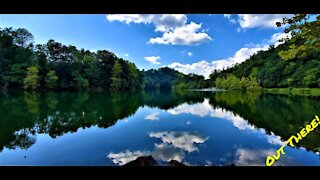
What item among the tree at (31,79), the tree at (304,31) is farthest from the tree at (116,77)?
the tree at (304,31)

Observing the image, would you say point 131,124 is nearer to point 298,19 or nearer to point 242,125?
point 242,125

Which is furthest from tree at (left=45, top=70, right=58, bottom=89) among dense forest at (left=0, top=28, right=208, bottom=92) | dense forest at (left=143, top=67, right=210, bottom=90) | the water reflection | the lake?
dense forest at (left=143, top=67, right=210, bottom=90)

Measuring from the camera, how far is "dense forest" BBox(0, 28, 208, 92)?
47.0 feet

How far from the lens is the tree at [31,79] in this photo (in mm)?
14836

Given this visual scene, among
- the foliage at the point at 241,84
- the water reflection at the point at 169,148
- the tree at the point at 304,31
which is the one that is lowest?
the water reflection at the point at 169,148

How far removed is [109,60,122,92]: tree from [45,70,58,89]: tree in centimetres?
671

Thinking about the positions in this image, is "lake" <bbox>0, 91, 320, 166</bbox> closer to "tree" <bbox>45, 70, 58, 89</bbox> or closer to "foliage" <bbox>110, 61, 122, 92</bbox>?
"tree" <bbox>45, 70, 58, 89</bbox>

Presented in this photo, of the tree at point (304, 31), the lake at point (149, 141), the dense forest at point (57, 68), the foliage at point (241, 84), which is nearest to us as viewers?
the tree at point (304, 31)

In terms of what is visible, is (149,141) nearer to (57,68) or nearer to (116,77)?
(57,68)

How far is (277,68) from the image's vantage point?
2720cm

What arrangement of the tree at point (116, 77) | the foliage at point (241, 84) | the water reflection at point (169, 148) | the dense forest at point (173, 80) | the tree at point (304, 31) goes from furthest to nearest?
the dense forest at point (173, 80)
the foliage at point (241, 84)
the tree at point (116, 77)
the water reflection at point (169, 148)
the tree at point (304, 31)

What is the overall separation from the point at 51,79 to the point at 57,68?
1458 mm

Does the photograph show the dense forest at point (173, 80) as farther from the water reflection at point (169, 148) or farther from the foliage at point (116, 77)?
the water reflection at point (169, 148)

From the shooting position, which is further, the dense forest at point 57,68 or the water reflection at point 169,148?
the dense forest at point 57,68
